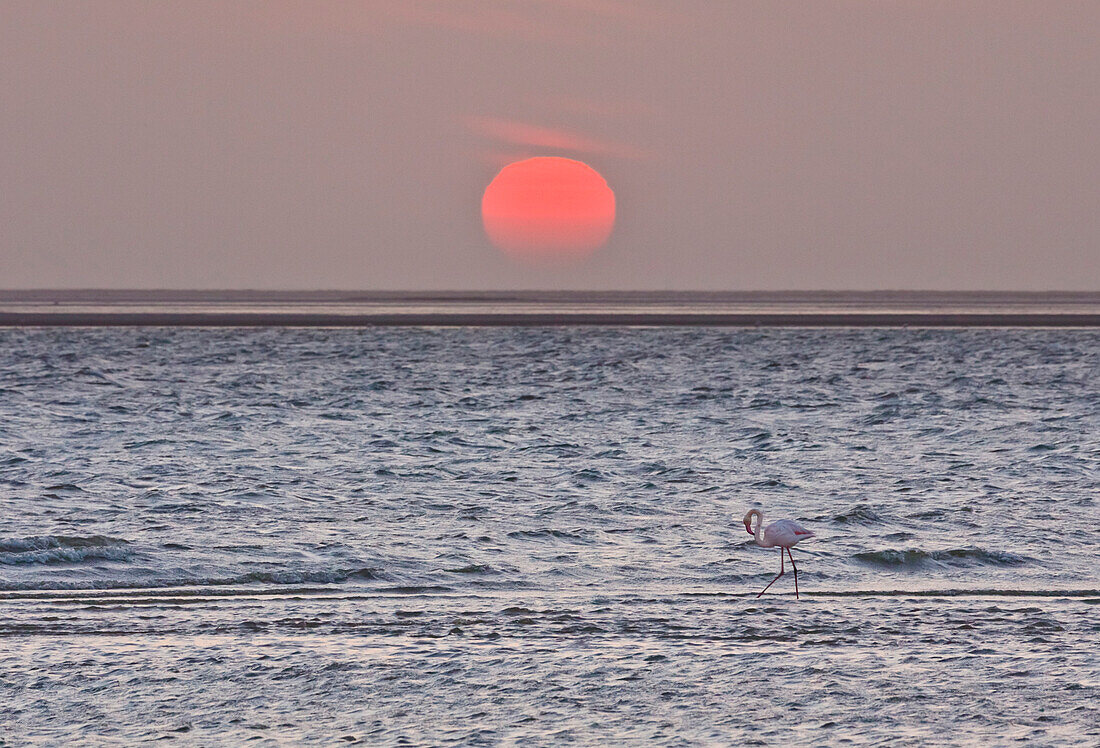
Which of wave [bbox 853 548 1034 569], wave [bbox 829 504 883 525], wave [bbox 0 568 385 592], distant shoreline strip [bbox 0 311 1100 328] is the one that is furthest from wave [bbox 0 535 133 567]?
distant shoreline strip [bbox 0 311 1100 328]

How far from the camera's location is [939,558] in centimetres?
1409

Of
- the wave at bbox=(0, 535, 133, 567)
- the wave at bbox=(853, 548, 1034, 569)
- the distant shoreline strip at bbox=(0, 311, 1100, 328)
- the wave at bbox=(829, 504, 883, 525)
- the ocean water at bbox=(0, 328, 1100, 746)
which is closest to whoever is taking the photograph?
the ocean water at bbox=(0, 328, 1100, 746)

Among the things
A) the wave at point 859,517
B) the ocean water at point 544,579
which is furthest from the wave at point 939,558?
the wave at point 859,517

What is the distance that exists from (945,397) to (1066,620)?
3038 cm

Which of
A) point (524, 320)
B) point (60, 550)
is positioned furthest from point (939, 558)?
point (524, 320)

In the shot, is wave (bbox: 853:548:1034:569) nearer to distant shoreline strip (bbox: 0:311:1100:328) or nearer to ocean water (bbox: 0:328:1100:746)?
ocean water (bbox: 0:328:1100:746)

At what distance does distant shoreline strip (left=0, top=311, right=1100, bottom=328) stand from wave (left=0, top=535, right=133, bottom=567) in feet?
295

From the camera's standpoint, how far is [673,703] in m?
8.63

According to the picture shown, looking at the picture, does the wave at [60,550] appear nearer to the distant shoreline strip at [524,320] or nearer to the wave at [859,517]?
the wave at [859,517]

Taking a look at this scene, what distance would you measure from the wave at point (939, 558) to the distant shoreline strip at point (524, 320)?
90.5 meters

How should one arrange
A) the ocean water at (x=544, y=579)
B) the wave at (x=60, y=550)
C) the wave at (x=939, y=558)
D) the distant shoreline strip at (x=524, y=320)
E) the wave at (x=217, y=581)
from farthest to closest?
the distant shoreline strip at (x=524, y=320) < the wave at (x=939, y=558) < the wave at (x=60, y=550) < the wave at (x=217, y=581) < the ocean water at (x=544, y=579)

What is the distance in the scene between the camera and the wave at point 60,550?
1372 centimetres

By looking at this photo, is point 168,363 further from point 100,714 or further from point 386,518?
point 100,714

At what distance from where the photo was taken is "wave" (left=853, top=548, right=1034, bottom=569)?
45.3 ft
